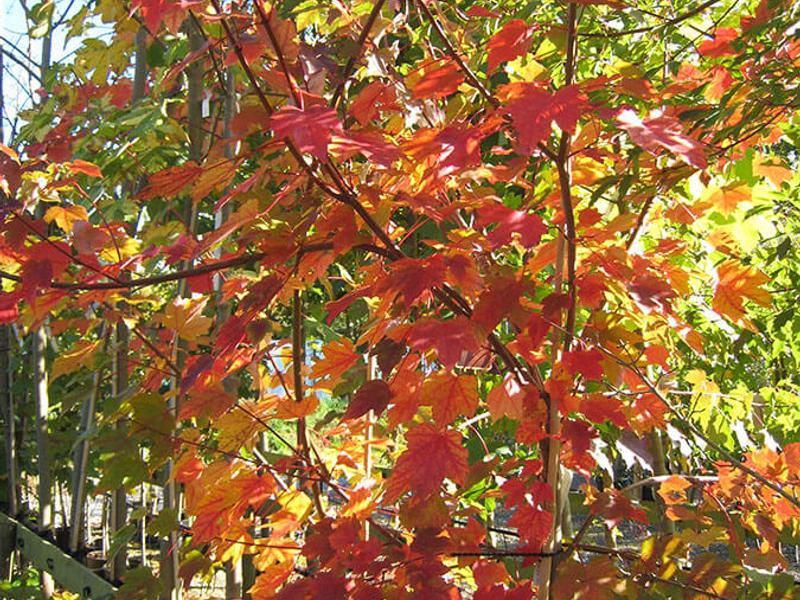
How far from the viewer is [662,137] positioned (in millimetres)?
796

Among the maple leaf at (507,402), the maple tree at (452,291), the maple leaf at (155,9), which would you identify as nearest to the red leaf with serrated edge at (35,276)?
the maple tree at (452,291)

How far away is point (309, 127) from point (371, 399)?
0.36 m

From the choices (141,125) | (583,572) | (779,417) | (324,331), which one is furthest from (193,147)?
(779,417)

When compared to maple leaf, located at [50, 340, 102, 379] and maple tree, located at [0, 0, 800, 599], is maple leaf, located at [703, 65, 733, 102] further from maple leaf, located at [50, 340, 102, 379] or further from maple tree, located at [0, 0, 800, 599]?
maple leaf, located at [50, 340, 102, 379]

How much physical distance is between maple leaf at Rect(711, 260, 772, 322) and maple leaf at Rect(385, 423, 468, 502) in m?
0.42

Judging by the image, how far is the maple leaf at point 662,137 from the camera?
2.54 ft

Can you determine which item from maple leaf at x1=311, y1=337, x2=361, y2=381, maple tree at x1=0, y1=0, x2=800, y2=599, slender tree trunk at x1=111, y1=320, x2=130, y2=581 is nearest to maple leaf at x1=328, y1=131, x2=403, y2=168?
maple tree at x1=0, y1=0, x2=800, y2=599

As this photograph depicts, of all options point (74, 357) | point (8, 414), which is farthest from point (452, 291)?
point (8, 414)

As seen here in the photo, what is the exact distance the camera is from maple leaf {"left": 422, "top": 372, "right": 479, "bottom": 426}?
1.00 meters

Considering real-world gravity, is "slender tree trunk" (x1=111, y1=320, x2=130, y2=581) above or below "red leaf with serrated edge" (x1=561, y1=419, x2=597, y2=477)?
above

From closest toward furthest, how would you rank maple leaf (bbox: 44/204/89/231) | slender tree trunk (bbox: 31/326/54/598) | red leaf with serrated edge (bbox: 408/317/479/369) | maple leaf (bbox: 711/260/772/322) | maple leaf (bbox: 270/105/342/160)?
maple leaf (bbox: 270/105/342/160) → red leaf with serrated edge (bbox: 408/317/479/369) → maple leaf (bbox: 711/260/772/322) → maple leaf (bbox: 44/204/89/231) → slender tree trunk (bbox: 31/326/54/598)

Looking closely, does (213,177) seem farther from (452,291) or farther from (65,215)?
(65,215)

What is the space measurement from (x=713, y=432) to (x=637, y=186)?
55 cm

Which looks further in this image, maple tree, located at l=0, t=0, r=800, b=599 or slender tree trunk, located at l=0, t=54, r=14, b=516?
slender tree trunk, located at l=0, t=54, r=14, b=516
